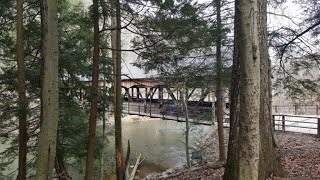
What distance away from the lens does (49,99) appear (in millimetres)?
4070

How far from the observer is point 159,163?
46.3ft

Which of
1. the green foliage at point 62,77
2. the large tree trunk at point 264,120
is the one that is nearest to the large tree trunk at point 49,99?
the green foliage at point 62,77

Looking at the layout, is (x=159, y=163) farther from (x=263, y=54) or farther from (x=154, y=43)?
(x=263, y=54)

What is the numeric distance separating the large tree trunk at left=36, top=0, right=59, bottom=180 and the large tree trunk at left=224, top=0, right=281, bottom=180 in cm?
223

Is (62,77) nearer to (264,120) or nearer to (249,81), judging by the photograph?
(264,120)

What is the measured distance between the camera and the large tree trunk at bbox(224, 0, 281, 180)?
2793mm

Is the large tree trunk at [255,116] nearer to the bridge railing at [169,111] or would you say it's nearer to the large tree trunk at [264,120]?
the large tree trunk at [264,120]

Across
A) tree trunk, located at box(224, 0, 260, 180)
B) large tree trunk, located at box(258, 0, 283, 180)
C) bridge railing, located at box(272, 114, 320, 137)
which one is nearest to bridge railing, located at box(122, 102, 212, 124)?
bridge railing, located at box(272, 114, 320, 137)

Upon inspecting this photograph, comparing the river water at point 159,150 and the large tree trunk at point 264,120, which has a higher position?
the large tree trunk at point 264,120

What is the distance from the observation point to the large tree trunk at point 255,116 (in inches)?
110

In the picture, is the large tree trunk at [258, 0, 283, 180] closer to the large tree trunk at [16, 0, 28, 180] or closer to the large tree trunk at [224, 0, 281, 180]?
the large tree trunk at [224, 0, 281, 180]

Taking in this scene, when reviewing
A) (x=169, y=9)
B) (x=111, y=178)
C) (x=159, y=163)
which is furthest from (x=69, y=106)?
(x=159, y=163)

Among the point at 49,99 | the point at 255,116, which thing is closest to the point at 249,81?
the point at 255,116

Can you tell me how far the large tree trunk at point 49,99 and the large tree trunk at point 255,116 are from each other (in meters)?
2.23
